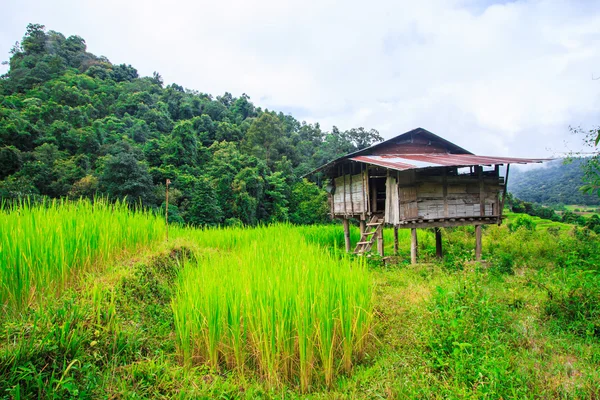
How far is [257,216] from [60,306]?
2762 centimetres

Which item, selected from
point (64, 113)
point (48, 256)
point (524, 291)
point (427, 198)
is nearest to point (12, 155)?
point (64, 113)

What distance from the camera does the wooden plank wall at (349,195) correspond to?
1162 cm

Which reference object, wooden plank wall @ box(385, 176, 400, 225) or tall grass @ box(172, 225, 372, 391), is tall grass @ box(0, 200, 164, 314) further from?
wooden plank wall @ box(385, 176, 400, 225)

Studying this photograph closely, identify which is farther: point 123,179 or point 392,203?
point 123,179

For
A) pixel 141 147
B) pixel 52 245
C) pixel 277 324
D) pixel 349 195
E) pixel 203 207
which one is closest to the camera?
pixel 277 324

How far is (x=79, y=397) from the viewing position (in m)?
2.67

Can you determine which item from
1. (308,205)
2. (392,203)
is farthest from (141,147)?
(392,203)

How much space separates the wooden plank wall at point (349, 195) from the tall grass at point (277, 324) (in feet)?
24.8

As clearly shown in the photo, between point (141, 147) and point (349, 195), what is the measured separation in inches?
991

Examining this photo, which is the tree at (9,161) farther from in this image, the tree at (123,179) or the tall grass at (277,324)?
the tall grass at (277,324)

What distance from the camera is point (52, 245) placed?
405cm

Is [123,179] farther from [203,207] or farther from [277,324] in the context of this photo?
[277,324]

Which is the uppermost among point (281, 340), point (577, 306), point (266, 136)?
point (266, 136)

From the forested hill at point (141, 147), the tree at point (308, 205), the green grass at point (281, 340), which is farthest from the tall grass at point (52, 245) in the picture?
the tree at point (308, 205)
